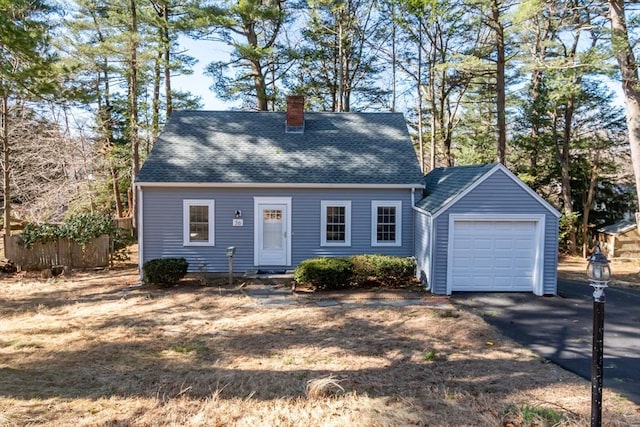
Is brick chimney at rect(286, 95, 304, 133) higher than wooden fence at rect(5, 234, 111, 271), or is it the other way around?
brick chimney at rect(286, 95, 304, 133)

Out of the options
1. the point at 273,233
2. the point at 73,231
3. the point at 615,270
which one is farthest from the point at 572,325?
the point at 73,231

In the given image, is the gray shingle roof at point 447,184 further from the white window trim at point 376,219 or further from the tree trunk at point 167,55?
the tree trunk at point 167,55

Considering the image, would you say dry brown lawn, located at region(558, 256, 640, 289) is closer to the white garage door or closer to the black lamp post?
Result: the white garage door

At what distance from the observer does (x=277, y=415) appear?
459 centimetres

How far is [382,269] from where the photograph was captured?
11539mm

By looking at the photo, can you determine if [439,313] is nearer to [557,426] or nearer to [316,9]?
[557,426]

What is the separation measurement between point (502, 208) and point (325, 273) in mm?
Result: 4884

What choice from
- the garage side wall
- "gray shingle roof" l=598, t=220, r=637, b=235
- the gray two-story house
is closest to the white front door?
the gray two-story house

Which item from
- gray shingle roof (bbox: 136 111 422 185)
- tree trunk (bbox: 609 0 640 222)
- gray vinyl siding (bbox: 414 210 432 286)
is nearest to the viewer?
gray vinyl siding (bbox: 414 210 432 286)

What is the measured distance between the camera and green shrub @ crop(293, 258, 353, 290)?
1109cm

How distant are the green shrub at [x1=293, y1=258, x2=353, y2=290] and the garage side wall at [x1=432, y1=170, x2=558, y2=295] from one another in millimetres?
2369

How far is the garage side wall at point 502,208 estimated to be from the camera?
10.9m

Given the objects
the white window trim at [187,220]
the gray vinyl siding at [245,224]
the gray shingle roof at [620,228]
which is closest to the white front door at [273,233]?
the gray vinyl siding at [245,224]

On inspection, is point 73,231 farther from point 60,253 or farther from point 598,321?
point 598,321
